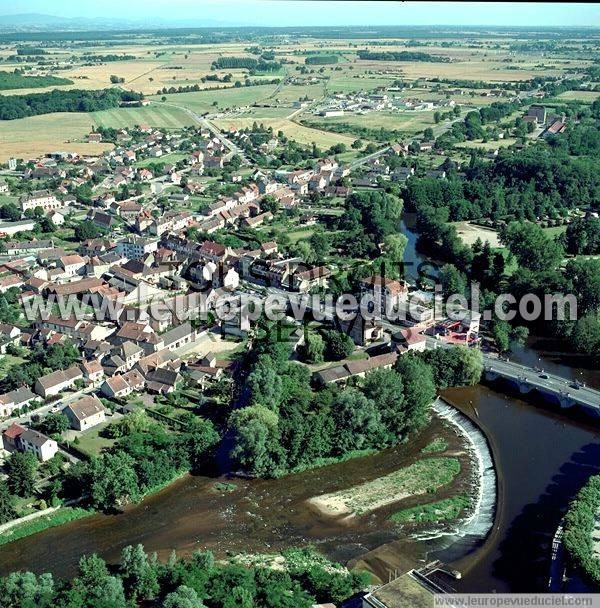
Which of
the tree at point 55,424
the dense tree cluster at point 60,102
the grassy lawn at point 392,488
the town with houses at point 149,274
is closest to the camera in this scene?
the grassy lawn at point 392,488

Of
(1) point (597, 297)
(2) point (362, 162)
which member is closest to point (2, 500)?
(1) point (597, 297)

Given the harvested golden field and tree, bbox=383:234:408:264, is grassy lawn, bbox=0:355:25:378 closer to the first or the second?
tree, bbox=383:234:408:264

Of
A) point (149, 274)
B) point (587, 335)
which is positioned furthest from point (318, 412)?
point (149, 274)

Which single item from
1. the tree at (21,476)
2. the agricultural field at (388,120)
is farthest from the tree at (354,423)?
the agricultural field at (388,120)

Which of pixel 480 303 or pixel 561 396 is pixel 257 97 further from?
pixel 561 396

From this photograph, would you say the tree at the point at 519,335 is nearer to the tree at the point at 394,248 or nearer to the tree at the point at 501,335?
the tree at the point at 501,335

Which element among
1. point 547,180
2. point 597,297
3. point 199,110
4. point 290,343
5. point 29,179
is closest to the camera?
point 290,343
